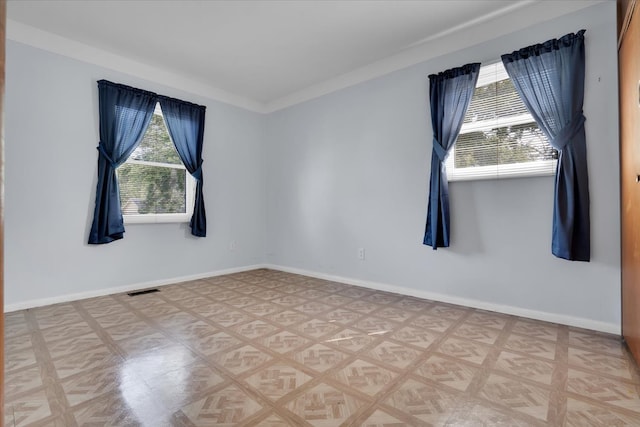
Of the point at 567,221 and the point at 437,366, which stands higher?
the point at 567,221

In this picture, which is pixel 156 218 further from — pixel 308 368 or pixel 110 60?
pixel 308 368

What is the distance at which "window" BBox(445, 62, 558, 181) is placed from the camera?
8.82ft

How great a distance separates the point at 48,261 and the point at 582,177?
495cm

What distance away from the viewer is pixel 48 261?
123 inches

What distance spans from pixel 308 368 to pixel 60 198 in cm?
314

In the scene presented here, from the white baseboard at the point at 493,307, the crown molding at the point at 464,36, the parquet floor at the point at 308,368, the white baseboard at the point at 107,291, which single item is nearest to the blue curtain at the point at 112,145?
the white baseboard at the point at 107,291

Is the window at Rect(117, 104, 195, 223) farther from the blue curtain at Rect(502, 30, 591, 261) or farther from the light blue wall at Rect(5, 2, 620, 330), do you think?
the blue curtain at Rect(502, 30, 591, 261)

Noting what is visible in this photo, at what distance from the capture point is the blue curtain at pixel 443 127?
3.01m

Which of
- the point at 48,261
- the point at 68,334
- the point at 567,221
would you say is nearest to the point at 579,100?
the point at 567,221

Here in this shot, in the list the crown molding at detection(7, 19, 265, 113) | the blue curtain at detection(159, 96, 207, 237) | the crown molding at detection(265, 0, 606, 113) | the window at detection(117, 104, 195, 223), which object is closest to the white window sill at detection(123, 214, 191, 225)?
the window at detection(117, 104, 195, 223)

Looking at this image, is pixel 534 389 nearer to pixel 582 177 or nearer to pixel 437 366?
pixel 437 366

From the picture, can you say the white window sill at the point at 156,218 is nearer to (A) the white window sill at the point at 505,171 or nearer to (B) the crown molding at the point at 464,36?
(B) the crown molding at the point at 464,36

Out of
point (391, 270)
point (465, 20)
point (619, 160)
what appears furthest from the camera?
point (391, 270)

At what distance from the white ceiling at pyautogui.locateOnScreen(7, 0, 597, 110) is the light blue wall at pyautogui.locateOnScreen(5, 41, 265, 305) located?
1.04ft
